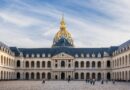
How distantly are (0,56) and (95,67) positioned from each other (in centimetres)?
3656

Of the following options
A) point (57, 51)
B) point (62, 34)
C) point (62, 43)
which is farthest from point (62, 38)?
point (57, 51)

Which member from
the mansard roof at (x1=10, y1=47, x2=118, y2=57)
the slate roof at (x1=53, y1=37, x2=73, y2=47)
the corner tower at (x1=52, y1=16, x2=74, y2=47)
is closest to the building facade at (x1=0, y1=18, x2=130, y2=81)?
the mansard roof at (x1=10, y1=47, x2=118, y2=57)

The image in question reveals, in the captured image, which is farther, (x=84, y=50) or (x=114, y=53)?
(x=84, y=50)

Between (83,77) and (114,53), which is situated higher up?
(114,53)

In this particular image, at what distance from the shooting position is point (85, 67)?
113m

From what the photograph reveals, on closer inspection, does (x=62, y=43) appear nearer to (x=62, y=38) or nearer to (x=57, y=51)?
(x=62, y=38)

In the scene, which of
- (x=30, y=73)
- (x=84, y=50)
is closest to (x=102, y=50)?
(x=84, y=50)

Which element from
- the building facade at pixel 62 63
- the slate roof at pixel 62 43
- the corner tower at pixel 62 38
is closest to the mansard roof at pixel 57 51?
the building facade at pixel 62 63

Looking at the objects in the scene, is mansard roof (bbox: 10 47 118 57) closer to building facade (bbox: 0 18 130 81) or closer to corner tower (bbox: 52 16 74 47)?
building facade (bbox: 0 18 130 81)

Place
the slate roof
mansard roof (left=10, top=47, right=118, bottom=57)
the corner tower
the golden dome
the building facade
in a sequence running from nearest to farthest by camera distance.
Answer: the building facade → mansard roof (left=10, top=47, right=118, bottom=57) → the slate roof → the corner tower → the golden dome

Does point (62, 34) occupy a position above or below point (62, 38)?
above

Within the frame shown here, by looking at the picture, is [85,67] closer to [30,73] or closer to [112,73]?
[112,73]

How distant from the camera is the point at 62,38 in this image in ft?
453

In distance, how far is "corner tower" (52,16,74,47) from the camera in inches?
5333
